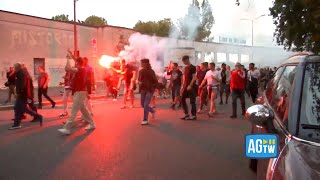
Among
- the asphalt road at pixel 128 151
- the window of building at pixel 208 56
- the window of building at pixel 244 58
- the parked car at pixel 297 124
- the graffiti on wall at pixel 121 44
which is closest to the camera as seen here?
the parked car at pixel 297 124

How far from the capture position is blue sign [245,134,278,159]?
247cm

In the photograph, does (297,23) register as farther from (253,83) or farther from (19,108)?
(19,108)

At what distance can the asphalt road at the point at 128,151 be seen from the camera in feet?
18.6

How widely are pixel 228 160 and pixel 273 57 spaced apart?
42.5 meters

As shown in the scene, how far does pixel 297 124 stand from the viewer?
2879mm

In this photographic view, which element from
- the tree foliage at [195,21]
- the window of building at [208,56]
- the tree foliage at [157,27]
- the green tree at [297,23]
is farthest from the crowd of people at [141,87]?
the tree foliage at [157,27]

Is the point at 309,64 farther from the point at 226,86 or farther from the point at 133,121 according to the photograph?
the point at 226,86

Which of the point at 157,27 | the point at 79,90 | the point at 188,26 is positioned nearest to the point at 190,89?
the point at 79,90

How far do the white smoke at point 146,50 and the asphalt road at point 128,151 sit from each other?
649 inches

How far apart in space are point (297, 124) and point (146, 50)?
25.6m

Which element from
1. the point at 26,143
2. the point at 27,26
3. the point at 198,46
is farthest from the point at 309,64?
the point at 198,46

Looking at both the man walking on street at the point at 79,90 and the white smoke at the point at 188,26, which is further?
the white smoke at the point at 188,26

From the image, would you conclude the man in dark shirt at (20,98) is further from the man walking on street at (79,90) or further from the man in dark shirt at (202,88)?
the man in dark shirt at (202,88)

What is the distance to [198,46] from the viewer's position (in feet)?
156
